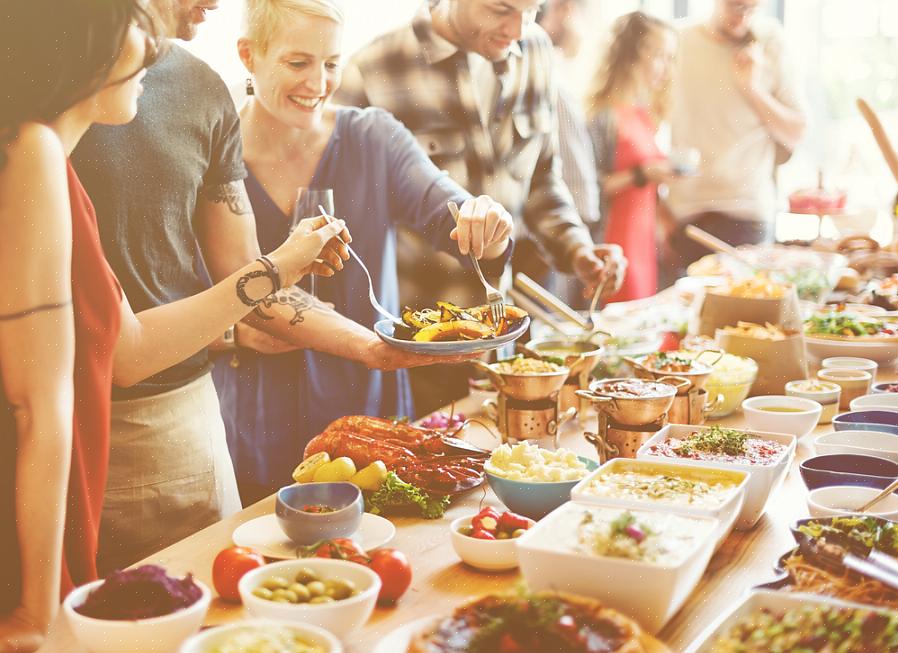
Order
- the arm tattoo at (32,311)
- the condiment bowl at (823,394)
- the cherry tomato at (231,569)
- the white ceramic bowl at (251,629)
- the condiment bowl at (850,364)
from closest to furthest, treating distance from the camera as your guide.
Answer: the white ceramic bowl at (251,629), the cherry tomato at (231,569), the arm tattoo at (32,311), the condiment bowl at (823,394), the condiment bowl at (850,364)

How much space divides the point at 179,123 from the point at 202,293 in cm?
40

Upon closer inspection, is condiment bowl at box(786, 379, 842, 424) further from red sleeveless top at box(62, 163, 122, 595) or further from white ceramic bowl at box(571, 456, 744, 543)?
red sleeveless top at box(62, 163, 122, 595)

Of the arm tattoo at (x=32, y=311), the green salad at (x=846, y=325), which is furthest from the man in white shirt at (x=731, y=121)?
the arm tattoo at (x=32, y=311)

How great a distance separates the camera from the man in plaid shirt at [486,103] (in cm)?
373

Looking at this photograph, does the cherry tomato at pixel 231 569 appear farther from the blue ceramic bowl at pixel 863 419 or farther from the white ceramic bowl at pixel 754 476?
the blue ceramic bowl at pixel 863 419

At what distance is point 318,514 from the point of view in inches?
72.5

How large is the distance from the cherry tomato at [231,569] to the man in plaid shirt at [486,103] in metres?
1.97

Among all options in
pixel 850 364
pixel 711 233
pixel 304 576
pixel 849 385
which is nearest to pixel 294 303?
pixel 304 576

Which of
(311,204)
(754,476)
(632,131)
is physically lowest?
(754,476)

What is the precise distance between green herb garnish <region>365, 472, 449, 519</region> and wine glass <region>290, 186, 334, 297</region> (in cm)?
98

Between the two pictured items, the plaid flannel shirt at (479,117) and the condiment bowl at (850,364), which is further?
the plaid flannel shirt at (479,117)

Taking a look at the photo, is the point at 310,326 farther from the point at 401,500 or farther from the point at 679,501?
the point at 679,501

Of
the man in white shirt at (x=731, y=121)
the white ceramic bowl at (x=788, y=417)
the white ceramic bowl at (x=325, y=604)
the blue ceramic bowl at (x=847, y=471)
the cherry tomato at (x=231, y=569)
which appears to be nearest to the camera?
the white ceramic bowl at (x=325, y=604)

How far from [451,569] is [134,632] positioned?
638 millimetres
